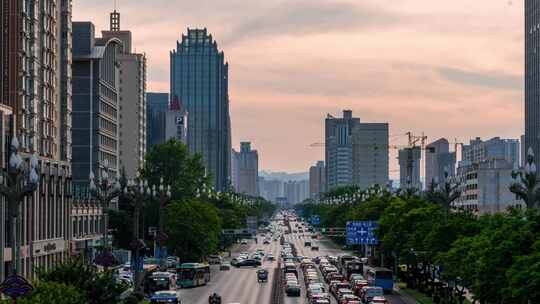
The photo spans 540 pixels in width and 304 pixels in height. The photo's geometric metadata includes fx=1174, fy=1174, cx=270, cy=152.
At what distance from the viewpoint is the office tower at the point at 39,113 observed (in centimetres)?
10600

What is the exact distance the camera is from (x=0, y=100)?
359 ft

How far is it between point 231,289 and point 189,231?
29151mm

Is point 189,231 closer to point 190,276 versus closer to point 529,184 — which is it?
point 190,276

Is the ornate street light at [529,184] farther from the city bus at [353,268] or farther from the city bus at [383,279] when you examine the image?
the city bus at [353,268]

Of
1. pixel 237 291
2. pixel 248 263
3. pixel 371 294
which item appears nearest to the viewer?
pixel 371 294

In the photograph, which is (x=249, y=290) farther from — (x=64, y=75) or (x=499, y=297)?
(x=499, y=297)

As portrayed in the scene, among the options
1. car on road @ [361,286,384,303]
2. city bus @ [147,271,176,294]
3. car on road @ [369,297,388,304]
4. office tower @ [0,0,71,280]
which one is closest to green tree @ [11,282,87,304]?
car on road @ [369,297,388,304]

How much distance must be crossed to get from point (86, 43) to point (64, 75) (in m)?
38.7

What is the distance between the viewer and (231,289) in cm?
12044

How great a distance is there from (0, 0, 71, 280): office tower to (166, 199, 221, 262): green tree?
17698mm

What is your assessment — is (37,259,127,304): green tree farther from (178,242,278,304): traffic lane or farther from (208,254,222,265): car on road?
(208,254,222,265): car on road

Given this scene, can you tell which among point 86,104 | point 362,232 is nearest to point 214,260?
point 86,104

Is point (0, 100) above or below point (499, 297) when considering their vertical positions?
above

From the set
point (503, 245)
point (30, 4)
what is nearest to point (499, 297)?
point (503, 245)
